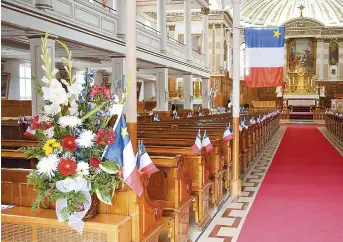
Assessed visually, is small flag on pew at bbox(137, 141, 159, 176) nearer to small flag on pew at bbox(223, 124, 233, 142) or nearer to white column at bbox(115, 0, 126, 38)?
small flag on pew at bbox(223, 124, 233, 142)

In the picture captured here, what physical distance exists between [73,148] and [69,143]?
0.04m

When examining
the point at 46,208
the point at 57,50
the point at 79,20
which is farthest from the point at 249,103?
the point at 46,208

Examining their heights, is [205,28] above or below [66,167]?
above

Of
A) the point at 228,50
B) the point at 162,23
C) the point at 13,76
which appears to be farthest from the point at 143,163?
the point at 228,50

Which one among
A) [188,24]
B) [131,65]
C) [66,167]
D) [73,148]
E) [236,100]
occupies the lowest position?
[66,167]

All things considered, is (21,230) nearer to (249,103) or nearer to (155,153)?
(155,153)

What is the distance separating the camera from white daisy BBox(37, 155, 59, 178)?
8.38 ft

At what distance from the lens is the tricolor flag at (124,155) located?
2797 millimetres

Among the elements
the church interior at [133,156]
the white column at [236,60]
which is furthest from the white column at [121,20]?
the white column at [236,60]

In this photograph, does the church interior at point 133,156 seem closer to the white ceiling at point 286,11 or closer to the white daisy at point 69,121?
the white daisy at point 69,121

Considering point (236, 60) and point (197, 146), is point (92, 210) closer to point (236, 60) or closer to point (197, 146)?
point (197, 146)

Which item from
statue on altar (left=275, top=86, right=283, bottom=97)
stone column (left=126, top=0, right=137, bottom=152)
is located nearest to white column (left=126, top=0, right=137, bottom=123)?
stone column (left=126, top=0, right=137, bottom=152)

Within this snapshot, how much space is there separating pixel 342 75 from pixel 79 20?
85.2 ft

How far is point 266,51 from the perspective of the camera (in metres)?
7.19
